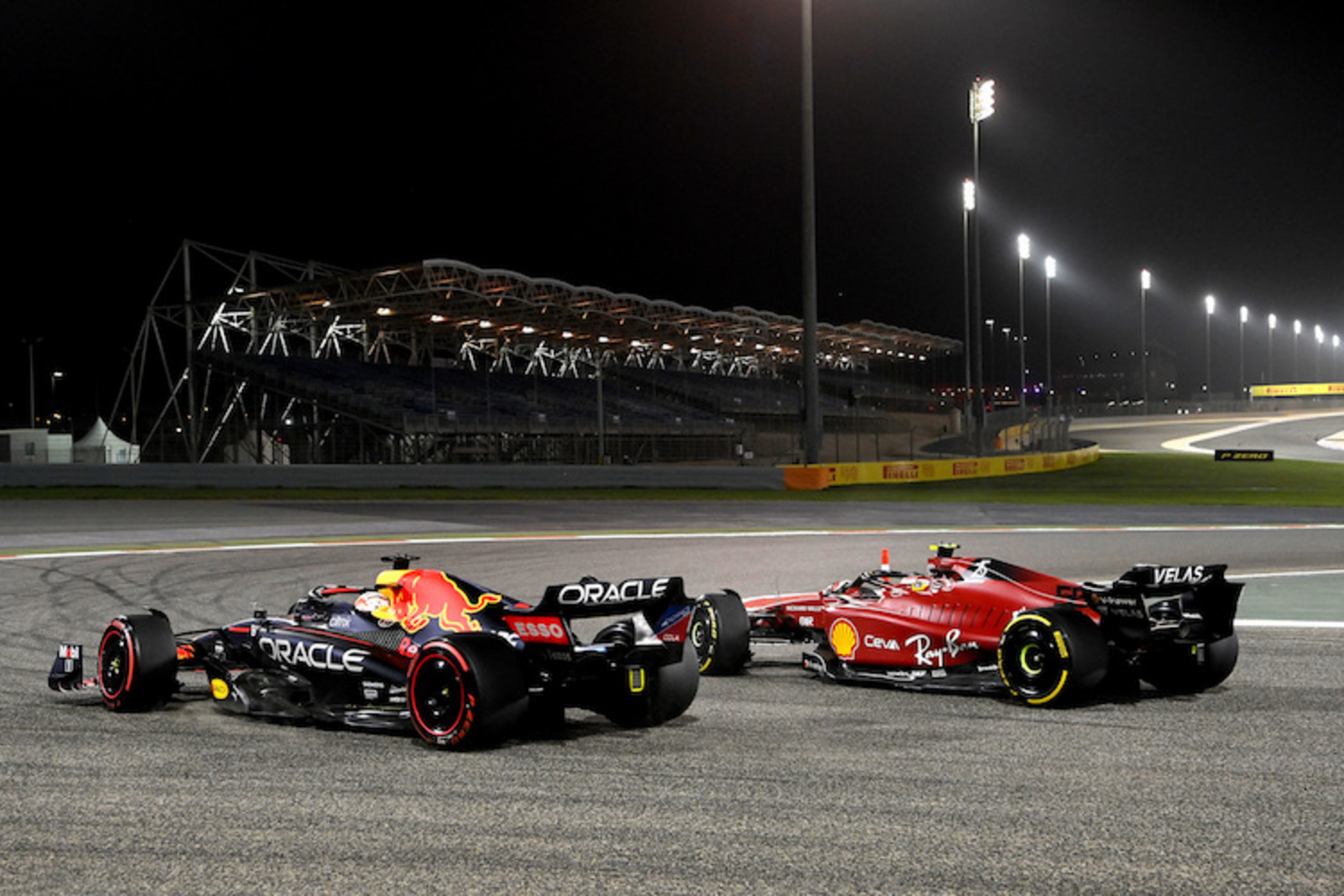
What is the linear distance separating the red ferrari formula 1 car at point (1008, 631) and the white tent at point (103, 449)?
1286 inches

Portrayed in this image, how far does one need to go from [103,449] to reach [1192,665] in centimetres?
3623

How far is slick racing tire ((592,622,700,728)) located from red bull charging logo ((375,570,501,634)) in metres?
0.69

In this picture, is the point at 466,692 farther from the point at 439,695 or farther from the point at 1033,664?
the point at 1033,664

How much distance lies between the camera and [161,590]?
1282 cm

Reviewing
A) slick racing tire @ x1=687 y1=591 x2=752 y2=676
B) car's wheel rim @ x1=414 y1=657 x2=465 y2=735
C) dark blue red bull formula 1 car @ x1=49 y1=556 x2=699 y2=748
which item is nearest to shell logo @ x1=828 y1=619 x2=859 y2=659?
slick racing tire @ x1=687 y1=591 x2=752 y2=676

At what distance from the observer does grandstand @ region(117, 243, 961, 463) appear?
42.2m

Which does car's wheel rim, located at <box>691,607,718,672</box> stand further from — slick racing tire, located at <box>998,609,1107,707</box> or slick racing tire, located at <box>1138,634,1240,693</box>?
slick racing tire, located at <box>1138,634,1240,693</box>

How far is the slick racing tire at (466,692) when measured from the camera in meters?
5.93

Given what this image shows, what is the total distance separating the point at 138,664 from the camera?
22.8ft

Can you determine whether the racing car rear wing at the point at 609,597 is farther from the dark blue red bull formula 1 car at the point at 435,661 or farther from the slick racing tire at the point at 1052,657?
the slick racing tire at the point at 1052,657

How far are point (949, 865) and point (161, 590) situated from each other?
10633 millimetres

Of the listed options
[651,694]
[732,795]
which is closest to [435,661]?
[651,694]

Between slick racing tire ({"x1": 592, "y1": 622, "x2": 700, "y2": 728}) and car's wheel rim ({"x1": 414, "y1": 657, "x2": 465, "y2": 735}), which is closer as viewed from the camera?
car's wheel rim ({"x1": 414, "y1": 657, "x2": 465, "y2": 735})

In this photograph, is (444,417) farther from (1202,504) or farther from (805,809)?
(805,809)
